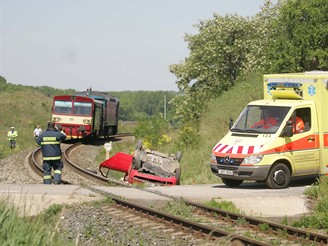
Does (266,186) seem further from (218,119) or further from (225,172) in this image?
(218,119)

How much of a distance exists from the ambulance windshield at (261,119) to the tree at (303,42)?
56.8 ft

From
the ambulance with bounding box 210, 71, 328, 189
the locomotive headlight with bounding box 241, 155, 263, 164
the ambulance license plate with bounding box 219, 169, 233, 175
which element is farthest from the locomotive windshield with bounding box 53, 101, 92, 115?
the locomotive headlight with bounding box 241, 155, 263, 164

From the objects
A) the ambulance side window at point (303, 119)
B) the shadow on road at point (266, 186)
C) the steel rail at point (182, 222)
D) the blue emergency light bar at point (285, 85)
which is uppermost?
the blue emergency light bar at point (285, 85)

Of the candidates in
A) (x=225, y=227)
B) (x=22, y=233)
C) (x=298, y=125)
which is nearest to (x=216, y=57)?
(x=298, y=125)

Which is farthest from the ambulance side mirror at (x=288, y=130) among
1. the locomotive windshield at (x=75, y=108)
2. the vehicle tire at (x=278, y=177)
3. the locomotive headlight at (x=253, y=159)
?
the locomotive windshield at (x=75, y=108)

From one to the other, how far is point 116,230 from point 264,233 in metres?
2.33

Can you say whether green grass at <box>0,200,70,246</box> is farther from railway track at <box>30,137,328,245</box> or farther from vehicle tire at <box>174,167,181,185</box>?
vehicle tire at <box>174,167,181,185</box>

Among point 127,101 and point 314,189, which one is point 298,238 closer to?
point 314,189

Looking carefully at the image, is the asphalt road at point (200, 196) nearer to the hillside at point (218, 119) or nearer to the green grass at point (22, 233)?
the green grass at point (22, 233)

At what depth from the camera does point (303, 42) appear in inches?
1405

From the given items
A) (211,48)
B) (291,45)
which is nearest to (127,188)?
(291,45)

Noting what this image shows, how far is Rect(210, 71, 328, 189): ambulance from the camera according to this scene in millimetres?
17281

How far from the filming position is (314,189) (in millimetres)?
15930

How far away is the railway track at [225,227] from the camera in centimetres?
1127
